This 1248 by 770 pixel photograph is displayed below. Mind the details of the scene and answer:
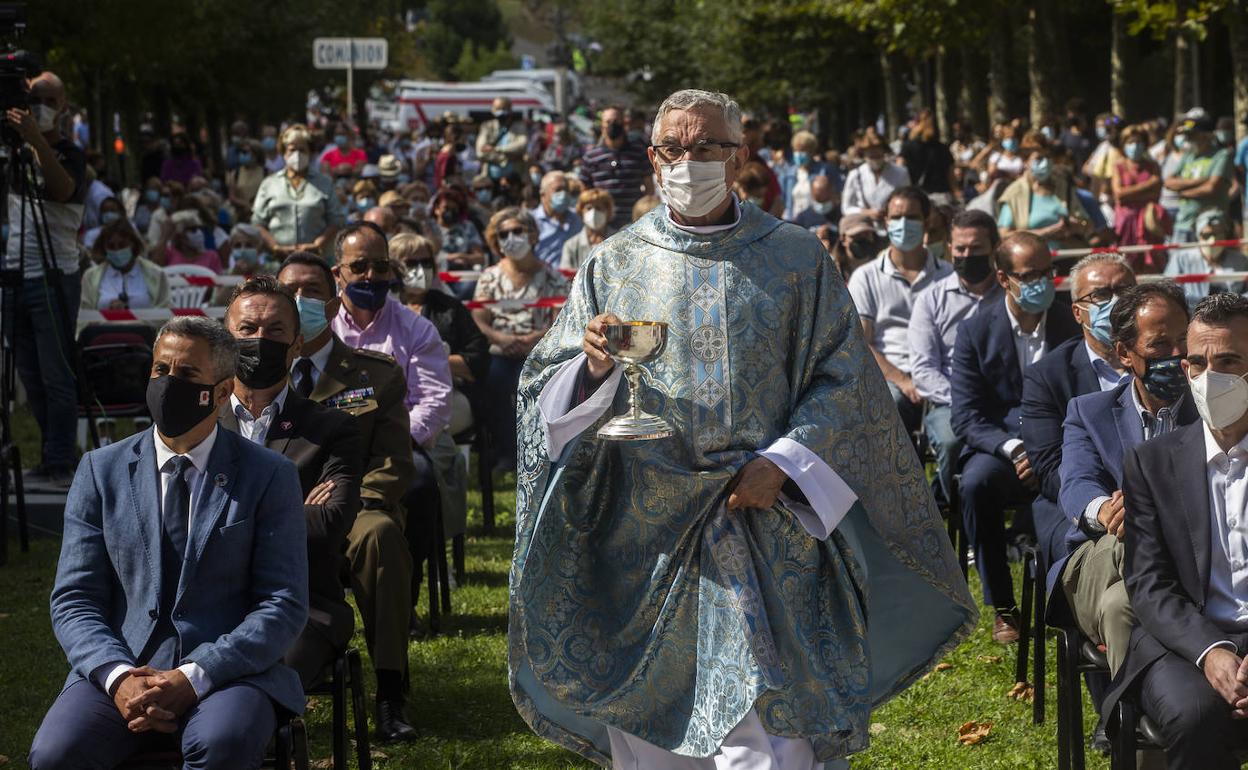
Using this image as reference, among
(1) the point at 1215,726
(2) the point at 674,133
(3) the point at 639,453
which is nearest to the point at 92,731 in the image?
(3) the point at 639,453

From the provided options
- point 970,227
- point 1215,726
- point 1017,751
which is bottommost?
point 1017,751

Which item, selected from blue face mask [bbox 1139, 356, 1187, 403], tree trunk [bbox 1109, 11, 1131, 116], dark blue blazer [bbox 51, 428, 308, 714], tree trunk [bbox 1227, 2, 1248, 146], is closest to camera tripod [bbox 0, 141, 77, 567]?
dark blue blazer [bbox 51, 428, 308, 714]

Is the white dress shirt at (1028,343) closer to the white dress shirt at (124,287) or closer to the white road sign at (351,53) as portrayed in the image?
the white dress shirt at (124,287)

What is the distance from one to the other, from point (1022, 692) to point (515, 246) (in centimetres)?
535

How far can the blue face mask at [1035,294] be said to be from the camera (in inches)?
324

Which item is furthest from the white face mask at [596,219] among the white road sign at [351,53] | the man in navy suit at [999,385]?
the white road sign at [351,53]

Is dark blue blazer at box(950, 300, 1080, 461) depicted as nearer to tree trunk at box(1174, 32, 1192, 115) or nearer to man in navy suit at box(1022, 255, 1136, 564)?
man in navy suit at box(1022, 255, 1136, 564)

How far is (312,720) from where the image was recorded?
273 inches

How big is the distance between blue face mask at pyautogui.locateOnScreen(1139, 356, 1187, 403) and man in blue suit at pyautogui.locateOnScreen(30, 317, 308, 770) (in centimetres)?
270

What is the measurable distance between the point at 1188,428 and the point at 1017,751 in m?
1.78

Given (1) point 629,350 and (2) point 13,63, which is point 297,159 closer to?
(2) point 13,63

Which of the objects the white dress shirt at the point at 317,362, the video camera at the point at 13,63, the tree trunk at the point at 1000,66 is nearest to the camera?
the white dress shirt at the point at 317,362

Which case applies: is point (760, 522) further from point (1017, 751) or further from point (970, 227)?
point (970, 227)

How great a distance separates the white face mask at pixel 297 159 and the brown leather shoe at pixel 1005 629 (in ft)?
25.9
